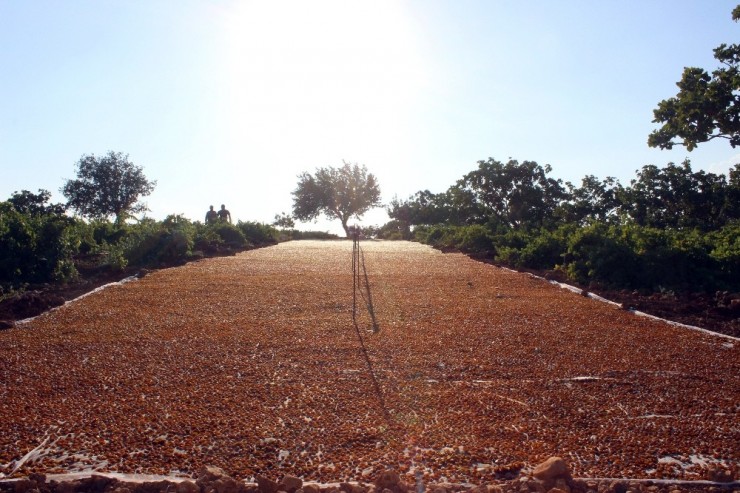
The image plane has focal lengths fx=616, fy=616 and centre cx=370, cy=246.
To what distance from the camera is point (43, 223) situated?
33.4 feet

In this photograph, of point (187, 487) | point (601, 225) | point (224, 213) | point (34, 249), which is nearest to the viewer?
point (187, 487)

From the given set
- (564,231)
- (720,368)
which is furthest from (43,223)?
(564,231)

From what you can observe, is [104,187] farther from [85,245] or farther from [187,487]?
[187,487]

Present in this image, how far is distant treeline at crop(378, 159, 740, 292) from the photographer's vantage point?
10297 millimetres

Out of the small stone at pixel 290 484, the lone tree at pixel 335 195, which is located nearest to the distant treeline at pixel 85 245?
the small stone at pixel 290 484

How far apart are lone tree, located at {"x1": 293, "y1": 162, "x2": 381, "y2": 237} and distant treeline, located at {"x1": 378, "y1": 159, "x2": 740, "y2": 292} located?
2920 mm

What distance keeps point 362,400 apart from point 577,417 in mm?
1465

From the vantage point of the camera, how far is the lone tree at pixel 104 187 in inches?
1324

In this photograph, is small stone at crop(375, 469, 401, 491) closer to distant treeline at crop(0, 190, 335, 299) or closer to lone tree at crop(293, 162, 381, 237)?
distant treeline at crop(0, 190, 335, 299)

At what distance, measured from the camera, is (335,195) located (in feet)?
179

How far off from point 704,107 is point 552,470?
41.6 feet

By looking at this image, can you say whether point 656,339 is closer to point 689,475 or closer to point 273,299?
point 689,475

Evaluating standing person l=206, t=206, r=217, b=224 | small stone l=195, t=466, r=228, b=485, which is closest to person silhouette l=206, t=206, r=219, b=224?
standing person l=206, t=206, r=217, b=224

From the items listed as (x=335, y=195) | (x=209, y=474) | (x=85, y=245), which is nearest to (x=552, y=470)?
(x=209, y=474)
